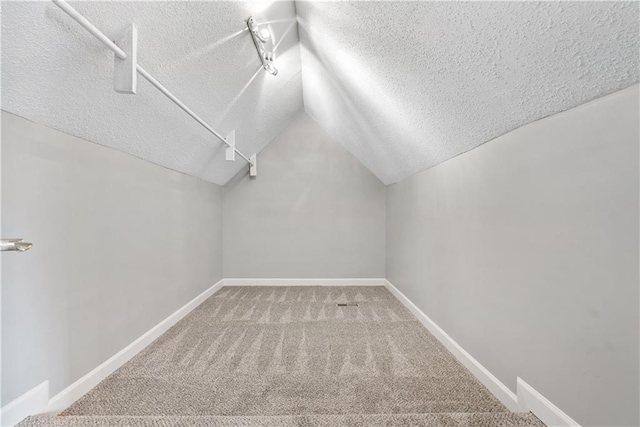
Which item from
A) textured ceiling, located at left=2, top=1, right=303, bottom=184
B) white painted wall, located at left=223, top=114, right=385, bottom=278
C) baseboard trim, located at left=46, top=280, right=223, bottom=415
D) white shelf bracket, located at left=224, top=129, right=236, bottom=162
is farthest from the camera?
white painted wall, located at left=223, top=114, right=385, bottom=278

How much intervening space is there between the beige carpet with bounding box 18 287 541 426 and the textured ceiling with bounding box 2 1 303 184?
130cm

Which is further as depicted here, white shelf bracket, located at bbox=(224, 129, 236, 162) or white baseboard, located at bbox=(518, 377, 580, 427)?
white shelf bracket, located at bbox=(224, 129, 236, 162)

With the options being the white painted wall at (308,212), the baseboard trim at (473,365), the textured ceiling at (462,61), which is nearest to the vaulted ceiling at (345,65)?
the textured ceiling at (462,61)

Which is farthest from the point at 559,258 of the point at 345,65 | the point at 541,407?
the point at 345,65

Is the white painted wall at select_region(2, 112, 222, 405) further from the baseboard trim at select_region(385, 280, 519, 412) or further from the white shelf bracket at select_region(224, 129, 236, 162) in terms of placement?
the baseboard trim at select_region(385, 280, 519, 412)

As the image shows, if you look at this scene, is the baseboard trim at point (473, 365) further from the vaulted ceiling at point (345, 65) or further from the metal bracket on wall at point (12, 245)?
the metal bracket on wall at point (12, 245)

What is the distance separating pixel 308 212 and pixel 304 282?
3.10 ft

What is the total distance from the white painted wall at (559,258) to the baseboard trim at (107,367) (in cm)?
213

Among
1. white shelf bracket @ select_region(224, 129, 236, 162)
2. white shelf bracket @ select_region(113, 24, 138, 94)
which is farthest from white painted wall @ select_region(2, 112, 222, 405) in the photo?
white shelf bracket @ select_region(224, 129, 236, 162)

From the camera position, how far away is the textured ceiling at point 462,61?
2.96 ft

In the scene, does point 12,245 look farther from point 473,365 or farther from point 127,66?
Answer: point 473,365

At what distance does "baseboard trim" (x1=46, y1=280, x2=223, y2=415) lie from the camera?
1.46 meters

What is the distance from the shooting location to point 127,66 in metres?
1.25

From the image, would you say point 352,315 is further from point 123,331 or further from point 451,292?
point 123,331
